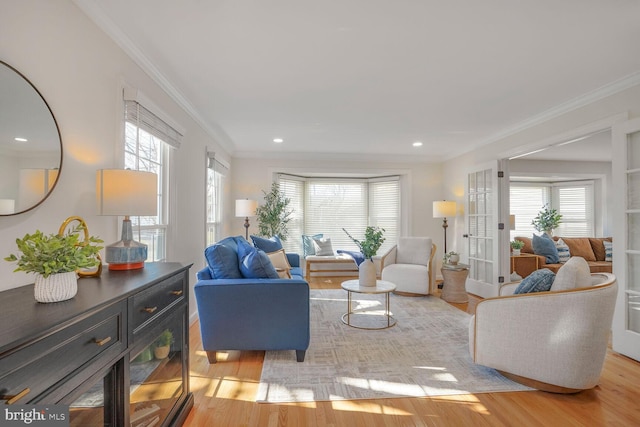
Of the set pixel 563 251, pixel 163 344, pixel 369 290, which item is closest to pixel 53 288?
pixel 163 344

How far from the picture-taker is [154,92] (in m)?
2.82

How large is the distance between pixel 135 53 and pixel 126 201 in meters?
1.31

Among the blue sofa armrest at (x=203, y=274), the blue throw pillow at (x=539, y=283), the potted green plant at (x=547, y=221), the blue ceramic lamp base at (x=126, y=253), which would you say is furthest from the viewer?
the potted green plant at (x=547, y=221)

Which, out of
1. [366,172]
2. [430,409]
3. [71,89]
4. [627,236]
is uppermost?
[366,172]

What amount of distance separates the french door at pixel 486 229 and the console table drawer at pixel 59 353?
4.76 meters

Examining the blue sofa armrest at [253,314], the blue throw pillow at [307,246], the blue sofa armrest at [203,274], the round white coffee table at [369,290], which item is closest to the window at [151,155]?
the blue sofa armrest at [203,274]

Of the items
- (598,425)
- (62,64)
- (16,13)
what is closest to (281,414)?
(598,425)

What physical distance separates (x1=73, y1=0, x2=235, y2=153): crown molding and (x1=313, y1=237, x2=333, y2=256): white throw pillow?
11.2ft

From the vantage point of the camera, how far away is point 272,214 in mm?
6047

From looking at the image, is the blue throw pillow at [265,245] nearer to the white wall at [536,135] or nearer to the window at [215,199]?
the window at [215,199]

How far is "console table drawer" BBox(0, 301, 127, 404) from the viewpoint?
880 millimetres

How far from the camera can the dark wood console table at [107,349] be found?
3.10 ft

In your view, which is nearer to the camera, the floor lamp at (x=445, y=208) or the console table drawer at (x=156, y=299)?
the console table drawer at (x=156, y=299)

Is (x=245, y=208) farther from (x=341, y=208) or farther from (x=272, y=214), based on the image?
(x=341, y=208)
